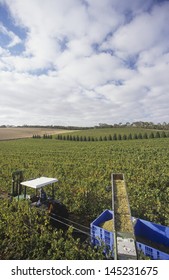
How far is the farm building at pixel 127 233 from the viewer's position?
16.3 feet

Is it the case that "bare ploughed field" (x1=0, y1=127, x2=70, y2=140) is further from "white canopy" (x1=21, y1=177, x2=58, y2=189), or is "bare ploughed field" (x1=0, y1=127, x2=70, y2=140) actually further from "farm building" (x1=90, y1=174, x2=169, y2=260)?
"farm building" (x1=90, y1=174, x2=169, y2=260)

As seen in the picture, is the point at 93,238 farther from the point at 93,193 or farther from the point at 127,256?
the point at 93,193

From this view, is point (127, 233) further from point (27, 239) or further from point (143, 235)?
point (27, 239)

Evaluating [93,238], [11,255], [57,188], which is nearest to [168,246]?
[93,238]

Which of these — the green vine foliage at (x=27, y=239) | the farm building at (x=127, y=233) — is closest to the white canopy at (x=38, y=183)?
the green vine foliage at (x=27, y=239)

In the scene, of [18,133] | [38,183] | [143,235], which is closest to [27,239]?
[38,183]

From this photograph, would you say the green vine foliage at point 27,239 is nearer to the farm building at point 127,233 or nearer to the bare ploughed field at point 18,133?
the farm building at point 127,233

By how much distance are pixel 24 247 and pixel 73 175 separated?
9699mm

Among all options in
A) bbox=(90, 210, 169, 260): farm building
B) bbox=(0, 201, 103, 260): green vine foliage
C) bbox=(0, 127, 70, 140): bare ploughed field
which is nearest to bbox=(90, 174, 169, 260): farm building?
bbox=(90, 210, 169, 260): farm building

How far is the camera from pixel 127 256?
4.49m

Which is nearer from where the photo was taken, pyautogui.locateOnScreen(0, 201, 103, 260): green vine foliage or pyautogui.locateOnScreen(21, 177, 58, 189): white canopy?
pyautogui.locateOnScreen(0, 201, 103, 260): green vine foliage

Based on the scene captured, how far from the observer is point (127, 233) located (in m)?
5.20

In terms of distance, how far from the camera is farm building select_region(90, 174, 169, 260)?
16.3ft

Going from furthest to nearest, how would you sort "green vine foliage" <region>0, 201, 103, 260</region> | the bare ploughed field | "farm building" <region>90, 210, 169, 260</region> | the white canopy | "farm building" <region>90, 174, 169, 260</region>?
1. the bare ploughed field
2. the white canopy
3. "farm building" <region>90, 210, 169, 260</region>
4. "green vine foliage" <region>0, 201, 103, 260</region>
5. "farm building" <region>90, 174, 169, 260</region>
